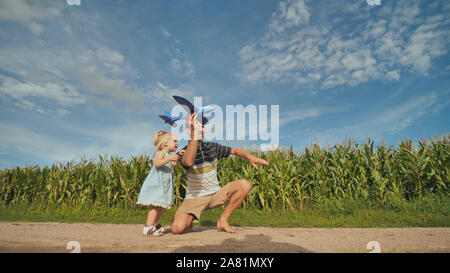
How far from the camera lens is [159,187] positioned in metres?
4.21

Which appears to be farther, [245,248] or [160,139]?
[160,139]

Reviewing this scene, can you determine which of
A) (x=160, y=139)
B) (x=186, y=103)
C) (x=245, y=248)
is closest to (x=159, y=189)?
(x=160, y=139)

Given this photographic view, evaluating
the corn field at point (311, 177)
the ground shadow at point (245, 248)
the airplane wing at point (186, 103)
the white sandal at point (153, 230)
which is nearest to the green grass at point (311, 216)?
the corn field at point (311, 177)

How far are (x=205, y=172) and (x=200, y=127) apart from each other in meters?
0.85

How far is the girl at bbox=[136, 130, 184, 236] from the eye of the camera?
405 cm

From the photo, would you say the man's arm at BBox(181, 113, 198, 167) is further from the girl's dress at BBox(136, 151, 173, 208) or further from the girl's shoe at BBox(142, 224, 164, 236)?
the girl's shoe at BBox(142, 224, 164, 236)

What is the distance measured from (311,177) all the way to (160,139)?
5832 millimetres

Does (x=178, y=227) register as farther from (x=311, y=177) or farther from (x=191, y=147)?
(x=311, y=177)

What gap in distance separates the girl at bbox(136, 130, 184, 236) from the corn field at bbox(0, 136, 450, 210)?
3.99m

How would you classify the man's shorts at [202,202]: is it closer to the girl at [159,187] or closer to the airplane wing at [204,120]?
the girl at [159,187]

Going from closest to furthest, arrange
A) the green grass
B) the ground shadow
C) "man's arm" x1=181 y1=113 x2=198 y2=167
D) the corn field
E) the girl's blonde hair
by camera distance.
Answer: the ground shadow → "man's arm" x1=181 y1=113 x2=198 y2=167 → the girl's blonde hair → the green grass → the corn field

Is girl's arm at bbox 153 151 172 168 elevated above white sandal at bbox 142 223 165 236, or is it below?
above

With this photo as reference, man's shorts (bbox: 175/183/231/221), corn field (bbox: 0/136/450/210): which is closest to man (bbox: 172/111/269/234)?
man's shorts (bbox: 175/183/231/221)
